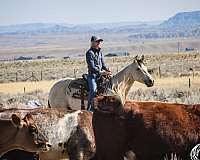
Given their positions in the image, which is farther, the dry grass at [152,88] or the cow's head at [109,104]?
the dry grass at [152,88]

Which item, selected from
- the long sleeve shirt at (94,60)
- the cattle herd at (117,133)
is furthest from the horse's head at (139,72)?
the cattle herd at (117,133)

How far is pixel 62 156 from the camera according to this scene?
7.63 meters

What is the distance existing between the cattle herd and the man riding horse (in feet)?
13.8

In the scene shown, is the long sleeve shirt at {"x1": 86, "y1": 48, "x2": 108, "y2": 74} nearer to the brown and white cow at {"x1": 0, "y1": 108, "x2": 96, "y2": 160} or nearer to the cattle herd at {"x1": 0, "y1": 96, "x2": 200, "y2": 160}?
the brown and white cow at {"x1": 0, "y1": 108, "x2": 96, "y2": 160}

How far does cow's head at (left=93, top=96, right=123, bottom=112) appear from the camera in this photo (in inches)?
273

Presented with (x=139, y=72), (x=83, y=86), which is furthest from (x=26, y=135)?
(x=139, y=72)

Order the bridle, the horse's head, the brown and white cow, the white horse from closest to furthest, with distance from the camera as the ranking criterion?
the bridle → the brown and white cow → the white horse → the horse's head

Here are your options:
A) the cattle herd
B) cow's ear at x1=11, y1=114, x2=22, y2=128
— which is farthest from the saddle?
cow's ear at x1=11, y1=114, x2=22, y2=128

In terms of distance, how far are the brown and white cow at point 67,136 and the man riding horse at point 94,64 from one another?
4.05m

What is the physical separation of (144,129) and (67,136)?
1.45 m

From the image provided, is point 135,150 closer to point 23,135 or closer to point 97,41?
point 23,135

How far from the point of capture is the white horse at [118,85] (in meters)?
12.6

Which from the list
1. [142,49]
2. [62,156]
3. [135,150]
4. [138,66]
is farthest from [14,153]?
[142,49]

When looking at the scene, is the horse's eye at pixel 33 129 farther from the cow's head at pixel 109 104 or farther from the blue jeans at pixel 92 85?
the blue jeans at pixel 92 85
